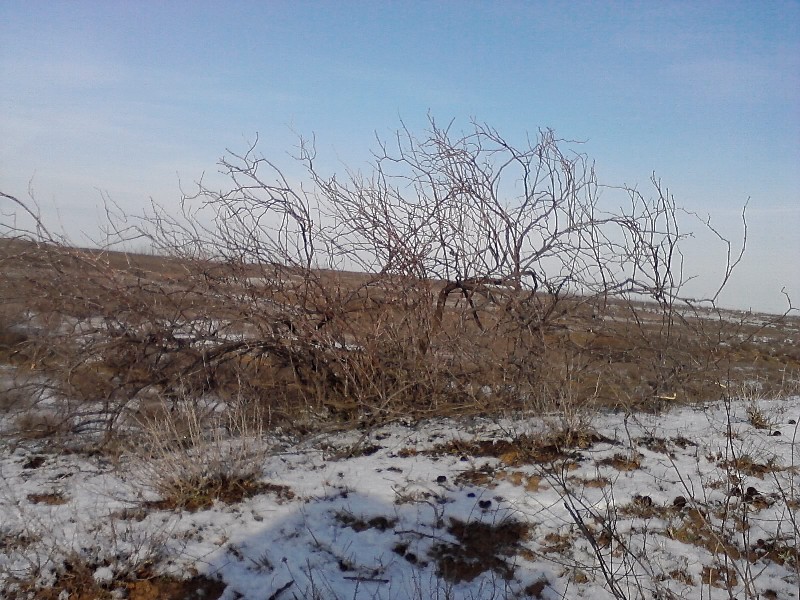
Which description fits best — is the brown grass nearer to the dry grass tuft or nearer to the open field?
the open field

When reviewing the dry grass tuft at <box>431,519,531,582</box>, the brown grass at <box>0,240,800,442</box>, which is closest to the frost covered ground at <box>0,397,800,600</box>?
the dry grass tuft at <box>431,519,531,582</box>

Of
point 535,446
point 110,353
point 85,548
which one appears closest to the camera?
point 85,548

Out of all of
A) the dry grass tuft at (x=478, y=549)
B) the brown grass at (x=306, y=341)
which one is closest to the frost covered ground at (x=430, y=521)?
the dry grass tuft at (x=478, y=549)

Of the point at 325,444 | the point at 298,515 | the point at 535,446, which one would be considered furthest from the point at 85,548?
the point at 535,446

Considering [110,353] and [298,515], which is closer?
[298,515]

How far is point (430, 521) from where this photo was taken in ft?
11.6

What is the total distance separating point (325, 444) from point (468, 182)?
2511mm

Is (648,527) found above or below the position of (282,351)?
below

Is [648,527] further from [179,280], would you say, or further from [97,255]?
[97,255]

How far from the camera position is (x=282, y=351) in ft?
17.8

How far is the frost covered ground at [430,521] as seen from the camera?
9.73ft

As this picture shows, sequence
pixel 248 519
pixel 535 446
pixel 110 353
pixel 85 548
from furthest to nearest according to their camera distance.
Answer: pixel 110 353 → pixel 535 446 → pixel 248 519 → pixel 85 548

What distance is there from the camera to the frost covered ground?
2967mm

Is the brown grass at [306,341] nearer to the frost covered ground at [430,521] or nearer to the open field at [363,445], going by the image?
the open field at [363,445]
